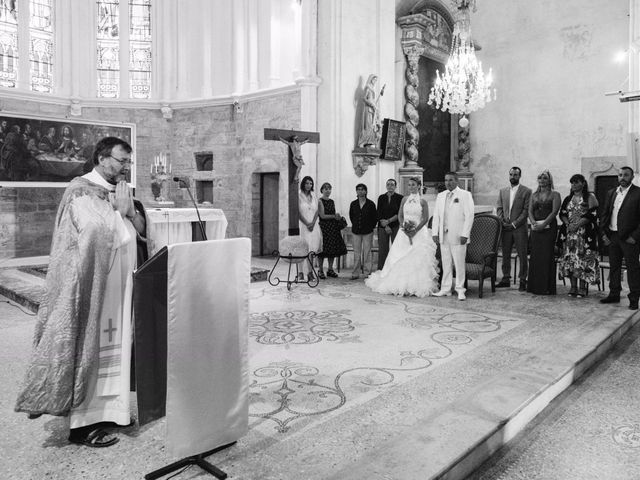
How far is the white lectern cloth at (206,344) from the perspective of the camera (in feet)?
7.98

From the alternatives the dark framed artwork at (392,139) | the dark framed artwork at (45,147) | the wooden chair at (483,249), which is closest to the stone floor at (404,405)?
the wooden chair at (483,249)

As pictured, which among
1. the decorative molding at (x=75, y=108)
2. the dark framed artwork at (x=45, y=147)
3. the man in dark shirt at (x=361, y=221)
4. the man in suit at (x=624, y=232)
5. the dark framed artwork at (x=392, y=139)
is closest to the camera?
the man in suit at (x=624, y=232)

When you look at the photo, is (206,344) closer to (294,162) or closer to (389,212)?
(294,162)

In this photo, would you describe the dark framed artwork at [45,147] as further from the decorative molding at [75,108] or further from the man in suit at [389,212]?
the man in suit at [389,212]

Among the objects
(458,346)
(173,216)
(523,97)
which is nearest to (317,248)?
(173,216)

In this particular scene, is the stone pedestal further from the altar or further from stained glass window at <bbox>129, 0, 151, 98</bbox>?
stained glass window at <bbox>129, 0, 151, 98</bbox>

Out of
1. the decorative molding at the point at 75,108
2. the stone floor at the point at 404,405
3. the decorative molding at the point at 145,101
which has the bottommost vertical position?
the stone floor at the point at 404,405

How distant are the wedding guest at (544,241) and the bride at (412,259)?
1.28m

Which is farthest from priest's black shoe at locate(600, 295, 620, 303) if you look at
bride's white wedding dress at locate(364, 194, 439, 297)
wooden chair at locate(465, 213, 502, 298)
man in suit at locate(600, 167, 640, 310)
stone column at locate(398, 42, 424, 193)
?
stone column at locate(398, 42, 424, 193)

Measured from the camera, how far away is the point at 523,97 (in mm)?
12648

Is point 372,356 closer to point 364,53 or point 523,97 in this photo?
point 364,53

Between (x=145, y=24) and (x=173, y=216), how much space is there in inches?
274

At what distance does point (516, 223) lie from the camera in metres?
7.53

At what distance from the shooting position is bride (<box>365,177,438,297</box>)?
23.0 ft
